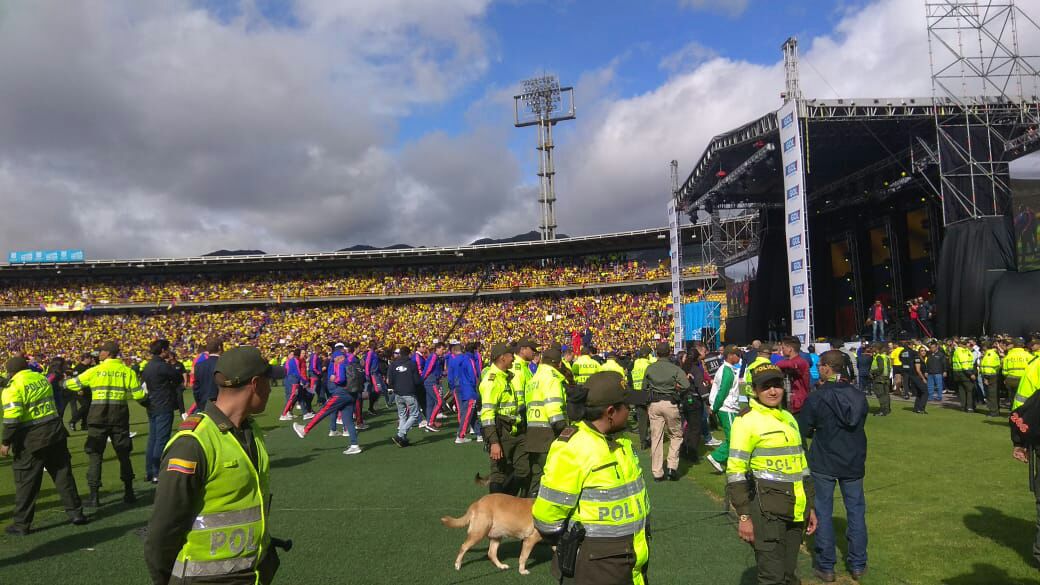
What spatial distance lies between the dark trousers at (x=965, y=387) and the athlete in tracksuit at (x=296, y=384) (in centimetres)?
1576

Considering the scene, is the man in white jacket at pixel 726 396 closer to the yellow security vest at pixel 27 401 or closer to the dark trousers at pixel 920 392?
the yellow security vest at pixel 27 401

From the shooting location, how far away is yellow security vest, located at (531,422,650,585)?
3076 millimetres

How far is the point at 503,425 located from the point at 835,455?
10.6ft

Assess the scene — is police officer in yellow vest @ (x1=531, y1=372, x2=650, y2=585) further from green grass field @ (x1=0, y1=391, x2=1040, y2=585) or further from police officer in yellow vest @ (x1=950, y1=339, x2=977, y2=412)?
police officer in yellow vest @ (x1=950, y1=339, x2=977, y2=412)

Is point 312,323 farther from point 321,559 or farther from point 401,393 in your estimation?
point 321,559

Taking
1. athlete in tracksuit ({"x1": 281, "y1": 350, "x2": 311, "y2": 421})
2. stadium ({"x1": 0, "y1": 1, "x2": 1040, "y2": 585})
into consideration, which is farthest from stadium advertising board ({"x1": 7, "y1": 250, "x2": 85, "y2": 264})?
athlete in tracksuit ({"x1": 281, "y1": 350, "x2": 311, "y2": 421})

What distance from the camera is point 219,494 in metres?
2.39

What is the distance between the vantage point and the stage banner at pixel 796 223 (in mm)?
20297

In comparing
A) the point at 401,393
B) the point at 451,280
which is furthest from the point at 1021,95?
the point at 451,280

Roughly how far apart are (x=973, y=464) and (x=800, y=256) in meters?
11.9

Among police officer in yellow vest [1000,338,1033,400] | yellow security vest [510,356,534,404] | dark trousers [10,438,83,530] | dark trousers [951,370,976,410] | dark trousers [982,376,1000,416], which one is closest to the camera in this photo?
dark trousers [10,438,83,530]

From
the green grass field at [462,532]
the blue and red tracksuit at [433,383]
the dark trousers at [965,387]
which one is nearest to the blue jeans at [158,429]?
the green grass field at [462,532]

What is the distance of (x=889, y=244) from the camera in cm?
2734

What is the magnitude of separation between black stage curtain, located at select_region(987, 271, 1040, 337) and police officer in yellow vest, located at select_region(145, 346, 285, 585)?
69.7 feet
